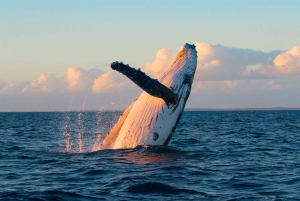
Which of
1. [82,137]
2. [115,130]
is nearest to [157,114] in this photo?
[115,130]

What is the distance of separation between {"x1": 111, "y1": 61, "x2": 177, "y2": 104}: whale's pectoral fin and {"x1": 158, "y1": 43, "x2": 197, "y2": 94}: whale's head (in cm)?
64

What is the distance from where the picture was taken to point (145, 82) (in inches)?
405

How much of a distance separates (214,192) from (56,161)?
16.7 ft

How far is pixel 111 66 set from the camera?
9.72m

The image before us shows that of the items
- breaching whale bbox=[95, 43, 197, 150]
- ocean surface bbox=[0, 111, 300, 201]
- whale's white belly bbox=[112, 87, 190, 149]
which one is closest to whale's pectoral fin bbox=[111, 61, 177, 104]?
breaching whale bbox=[95, 43, 197, 150]

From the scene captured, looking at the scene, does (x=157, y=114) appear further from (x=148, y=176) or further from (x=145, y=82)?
(x=148, y=176)

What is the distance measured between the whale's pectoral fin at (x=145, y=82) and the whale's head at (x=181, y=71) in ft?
2.10

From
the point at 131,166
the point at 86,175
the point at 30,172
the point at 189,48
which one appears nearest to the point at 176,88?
the point at 189,48

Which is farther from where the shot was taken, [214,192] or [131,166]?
[131,166]

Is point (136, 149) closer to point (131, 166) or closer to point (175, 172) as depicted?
point (131, 166)

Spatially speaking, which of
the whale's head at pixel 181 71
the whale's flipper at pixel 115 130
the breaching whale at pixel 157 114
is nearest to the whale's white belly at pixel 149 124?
the breaching whale at pixel 157 114

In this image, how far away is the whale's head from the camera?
39.1ft

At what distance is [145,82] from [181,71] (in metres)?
2.08

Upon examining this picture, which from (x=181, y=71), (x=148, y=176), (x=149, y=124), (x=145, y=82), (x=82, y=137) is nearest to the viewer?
(x=148, y=176)
